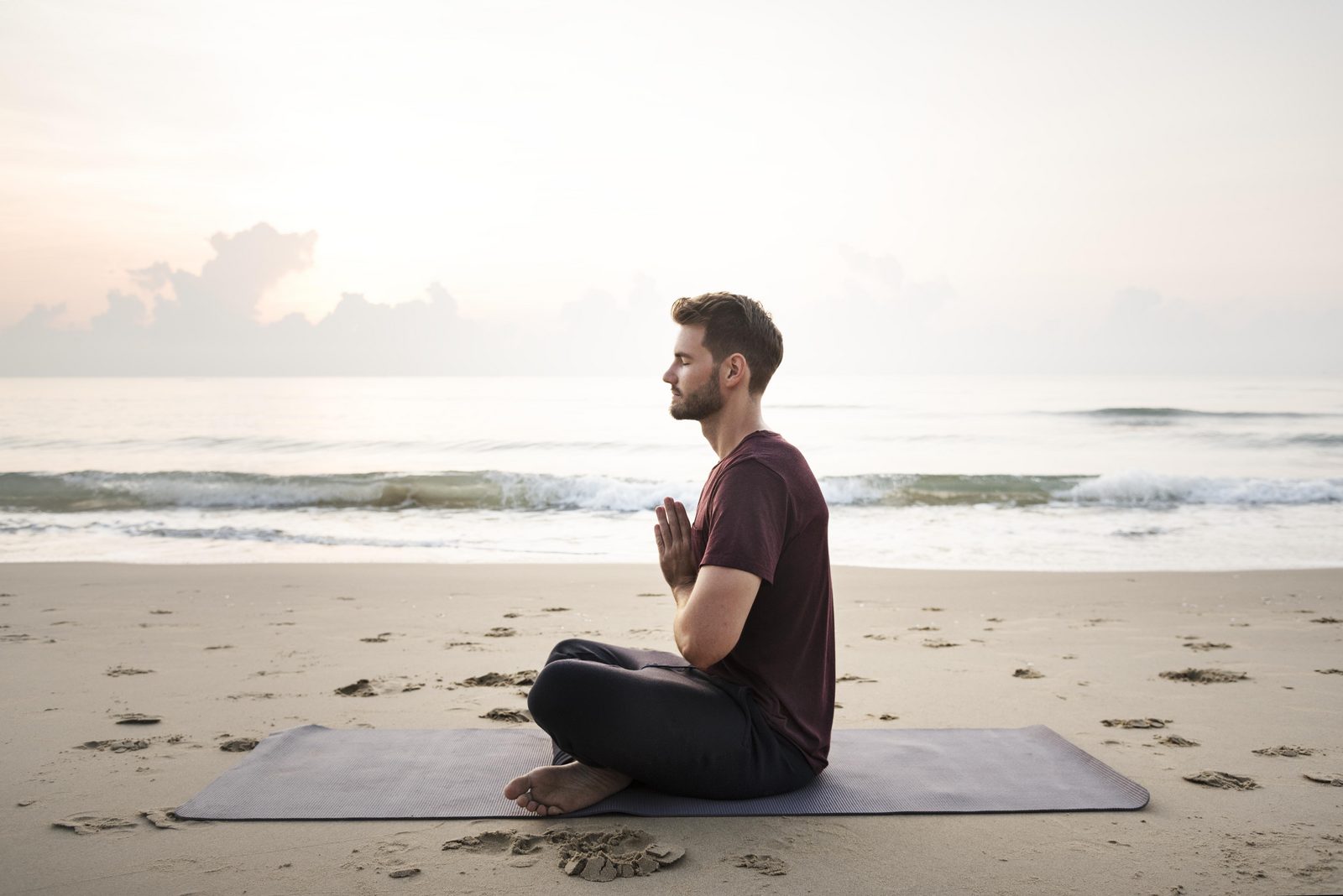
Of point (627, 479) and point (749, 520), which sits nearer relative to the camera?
point (749, 520)

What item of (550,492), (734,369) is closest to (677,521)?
(734,369)

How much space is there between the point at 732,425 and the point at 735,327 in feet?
1.04

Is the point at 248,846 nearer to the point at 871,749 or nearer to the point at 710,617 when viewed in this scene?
the point at 710,617

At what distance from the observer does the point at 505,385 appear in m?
58.5

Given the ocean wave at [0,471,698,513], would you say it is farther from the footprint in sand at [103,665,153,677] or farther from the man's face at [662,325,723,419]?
the man's face at [662,325,723,419]

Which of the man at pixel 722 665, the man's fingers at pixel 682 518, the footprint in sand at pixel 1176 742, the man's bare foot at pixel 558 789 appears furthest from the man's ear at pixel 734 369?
the footprint in sand at pixel 1176 742

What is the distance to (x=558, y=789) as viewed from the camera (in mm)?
3248

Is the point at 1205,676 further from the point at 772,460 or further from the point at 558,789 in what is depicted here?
the point at 558,789

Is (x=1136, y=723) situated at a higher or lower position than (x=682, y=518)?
lower

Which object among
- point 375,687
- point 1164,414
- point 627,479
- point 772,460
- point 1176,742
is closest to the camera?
point 772,460

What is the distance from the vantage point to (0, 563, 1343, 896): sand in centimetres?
284

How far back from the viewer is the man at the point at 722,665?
3.10 meters

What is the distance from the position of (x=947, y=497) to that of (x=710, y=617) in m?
14.8

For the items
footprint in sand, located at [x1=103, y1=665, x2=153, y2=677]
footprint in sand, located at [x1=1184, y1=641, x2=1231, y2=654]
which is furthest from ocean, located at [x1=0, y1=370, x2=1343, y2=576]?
footprint in sand, located at [x1=103, y1=665, x2=153, y2=677]
